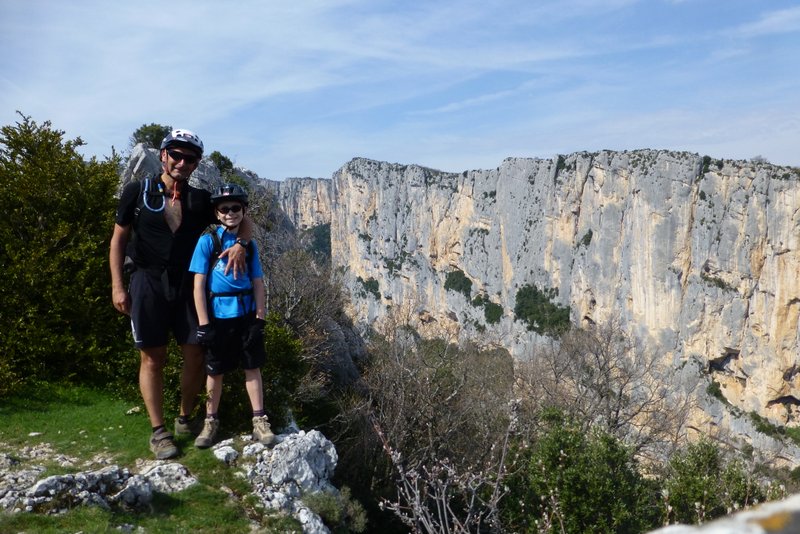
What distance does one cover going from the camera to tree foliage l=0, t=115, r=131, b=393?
677 cm

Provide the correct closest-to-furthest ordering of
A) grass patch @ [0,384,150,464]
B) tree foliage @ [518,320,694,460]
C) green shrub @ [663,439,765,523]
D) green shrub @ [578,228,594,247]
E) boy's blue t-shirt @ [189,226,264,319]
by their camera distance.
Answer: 1. boy's blue t-shirt @ [189,226,264,319]
2. grass patch @ [0,384,150,464]
3. green shrub @ [663,439,765,523]
4. tree foliage @ [518,320,694,460]
5. green shrub @ [578,228,594,247]

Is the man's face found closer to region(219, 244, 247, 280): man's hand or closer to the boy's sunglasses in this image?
the boy's sunglasses

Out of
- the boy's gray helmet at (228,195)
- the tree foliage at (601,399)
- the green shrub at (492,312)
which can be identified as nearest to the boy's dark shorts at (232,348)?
the boy's gray helmet at (228,195)

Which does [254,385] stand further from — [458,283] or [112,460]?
[458,283]

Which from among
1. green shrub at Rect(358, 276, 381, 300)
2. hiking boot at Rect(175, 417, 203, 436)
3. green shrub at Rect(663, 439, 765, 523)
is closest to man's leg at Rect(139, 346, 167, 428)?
hiking boot at Rect(175, 417, 203, 436)

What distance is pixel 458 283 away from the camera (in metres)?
76.6

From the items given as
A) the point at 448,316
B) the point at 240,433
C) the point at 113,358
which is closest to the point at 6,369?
the point at 113,358

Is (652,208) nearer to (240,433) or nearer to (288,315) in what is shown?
(288,315)

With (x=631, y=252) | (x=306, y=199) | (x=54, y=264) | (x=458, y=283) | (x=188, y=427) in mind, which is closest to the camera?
(x=188, y=427)

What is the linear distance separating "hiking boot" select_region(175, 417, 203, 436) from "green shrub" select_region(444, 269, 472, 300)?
70.3m

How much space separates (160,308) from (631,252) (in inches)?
2202

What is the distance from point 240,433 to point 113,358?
247 cm

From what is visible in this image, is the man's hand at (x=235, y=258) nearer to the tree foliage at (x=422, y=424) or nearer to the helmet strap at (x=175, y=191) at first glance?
the helmet strap at (x=175, y=191)

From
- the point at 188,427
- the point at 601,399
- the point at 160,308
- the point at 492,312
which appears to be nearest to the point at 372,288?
the point at 492,312
